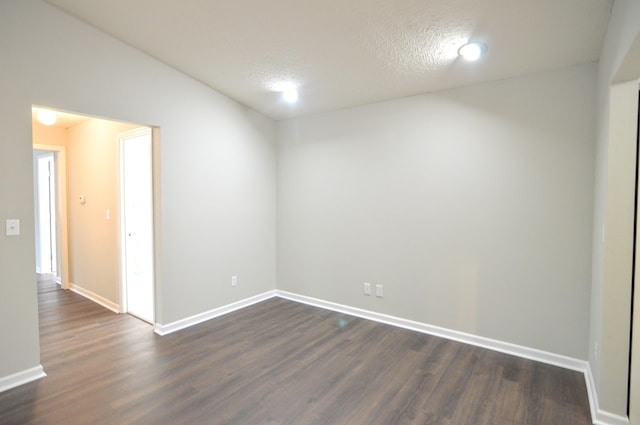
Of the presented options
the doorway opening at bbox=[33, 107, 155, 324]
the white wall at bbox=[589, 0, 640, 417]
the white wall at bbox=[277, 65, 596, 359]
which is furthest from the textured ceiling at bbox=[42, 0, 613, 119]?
the doorway opening at bbox=[33, 107, 155, 324]

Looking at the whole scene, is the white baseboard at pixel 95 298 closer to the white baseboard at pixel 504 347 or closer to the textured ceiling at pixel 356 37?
the white baseboard at pixel 504 347

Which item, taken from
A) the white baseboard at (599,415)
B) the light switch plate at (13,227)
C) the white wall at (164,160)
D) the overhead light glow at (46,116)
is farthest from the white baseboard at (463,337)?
the overhead light glow at (46,116)

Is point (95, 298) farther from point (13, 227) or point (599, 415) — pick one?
point (599, 415)

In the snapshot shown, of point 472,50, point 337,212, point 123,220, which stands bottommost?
point 123,220

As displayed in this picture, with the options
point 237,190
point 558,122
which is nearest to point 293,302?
point 237,190

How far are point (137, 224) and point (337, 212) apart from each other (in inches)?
98.5

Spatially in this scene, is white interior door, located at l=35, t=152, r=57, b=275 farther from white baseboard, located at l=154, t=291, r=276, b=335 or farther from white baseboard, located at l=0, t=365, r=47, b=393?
white baseboard, located at l=0, t=365, r=47, b=393

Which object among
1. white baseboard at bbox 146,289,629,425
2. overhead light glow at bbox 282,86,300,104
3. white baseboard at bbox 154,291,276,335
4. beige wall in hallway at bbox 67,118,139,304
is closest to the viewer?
white baseboard at bbox 146,289,629,425

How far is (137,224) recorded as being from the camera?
3.86 m

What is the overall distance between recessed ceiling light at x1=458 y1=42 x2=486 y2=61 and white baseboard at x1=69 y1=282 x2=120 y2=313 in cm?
474

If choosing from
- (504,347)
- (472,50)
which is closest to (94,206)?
(472,50)

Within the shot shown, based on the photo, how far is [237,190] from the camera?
4.13 m

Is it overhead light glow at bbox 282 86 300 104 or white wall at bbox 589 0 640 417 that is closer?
white wall at bbox 589 0 640 417

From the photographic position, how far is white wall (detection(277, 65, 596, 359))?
2.66 meters
